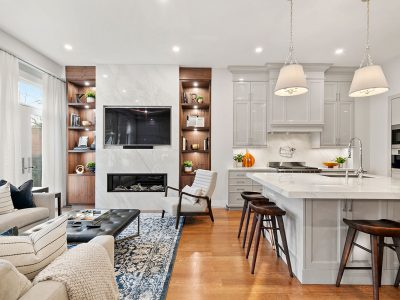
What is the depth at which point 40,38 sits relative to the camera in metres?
3.97

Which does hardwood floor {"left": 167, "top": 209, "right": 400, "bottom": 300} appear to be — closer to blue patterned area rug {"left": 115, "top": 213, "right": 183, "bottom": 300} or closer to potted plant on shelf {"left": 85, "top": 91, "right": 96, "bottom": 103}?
blue patterned area rug {"left": 115, "top": 213, "right": 183, "bottom": 300}

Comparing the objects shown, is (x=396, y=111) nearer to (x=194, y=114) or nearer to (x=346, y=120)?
(x=346, y=120)

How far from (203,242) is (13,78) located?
3.80 m

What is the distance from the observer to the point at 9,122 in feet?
12.4

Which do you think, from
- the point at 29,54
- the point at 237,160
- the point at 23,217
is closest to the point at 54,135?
the point at 29,54

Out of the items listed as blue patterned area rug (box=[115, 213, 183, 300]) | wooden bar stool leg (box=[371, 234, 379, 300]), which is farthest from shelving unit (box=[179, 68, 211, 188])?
wooden bar stool leg (box=[371, 234, 379, 300])

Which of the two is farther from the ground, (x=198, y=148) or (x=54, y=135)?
(x=54, y=135)

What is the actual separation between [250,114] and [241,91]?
0.53m

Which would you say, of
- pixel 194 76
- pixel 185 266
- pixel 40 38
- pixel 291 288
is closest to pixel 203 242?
pixel 185 266

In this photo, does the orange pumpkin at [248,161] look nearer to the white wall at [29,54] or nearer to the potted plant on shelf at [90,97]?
the potted plant on shelf at [90,97]

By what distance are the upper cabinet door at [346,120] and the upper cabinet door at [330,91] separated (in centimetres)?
20

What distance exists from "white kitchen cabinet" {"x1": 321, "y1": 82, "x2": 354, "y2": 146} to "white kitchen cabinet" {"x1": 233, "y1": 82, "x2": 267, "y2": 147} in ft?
4.30

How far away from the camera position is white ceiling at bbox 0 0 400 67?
3080 mm

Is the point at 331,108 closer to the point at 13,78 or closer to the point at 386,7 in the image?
the point at 386,7
